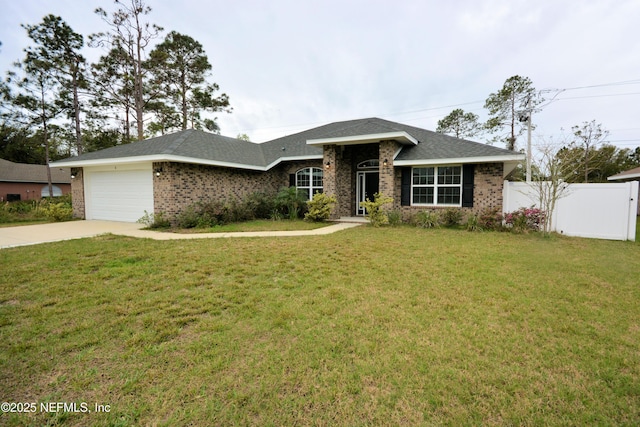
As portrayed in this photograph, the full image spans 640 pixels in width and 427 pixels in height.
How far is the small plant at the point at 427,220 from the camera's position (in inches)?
423

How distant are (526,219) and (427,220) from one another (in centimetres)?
316

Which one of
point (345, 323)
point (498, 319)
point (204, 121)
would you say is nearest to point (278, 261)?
point (345, 323)

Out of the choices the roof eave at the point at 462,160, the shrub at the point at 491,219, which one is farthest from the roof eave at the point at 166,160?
the shrub at the point at 491,219

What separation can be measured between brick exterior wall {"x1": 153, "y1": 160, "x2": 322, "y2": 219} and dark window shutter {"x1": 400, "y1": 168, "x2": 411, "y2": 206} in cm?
438

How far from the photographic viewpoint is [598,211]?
8.91m

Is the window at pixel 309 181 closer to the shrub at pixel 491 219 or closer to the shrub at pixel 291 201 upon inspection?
the shrub at pixel 291 201

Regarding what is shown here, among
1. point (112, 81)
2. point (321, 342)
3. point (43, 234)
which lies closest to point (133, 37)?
point (112, 81)

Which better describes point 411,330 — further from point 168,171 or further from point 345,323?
point 168,171

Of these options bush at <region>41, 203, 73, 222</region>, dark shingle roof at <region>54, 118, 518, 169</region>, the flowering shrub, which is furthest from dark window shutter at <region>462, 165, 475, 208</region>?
bush at <region>41, 203, 73, 222</region>

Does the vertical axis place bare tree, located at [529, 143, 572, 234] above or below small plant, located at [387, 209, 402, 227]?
above

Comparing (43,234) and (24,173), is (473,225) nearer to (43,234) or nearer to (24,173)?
(43,234)

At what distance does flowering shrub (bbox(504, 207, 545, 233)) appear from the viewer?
9400 millimetres

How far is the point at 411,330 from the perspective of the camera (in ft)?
10.2

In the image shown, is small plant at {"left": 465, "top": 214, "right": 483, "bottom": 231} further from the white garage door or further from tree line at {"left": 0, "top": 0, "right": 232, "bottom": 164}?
tree line at {"left": 0, "top": 0, "right": 232, "bottom": 164}
